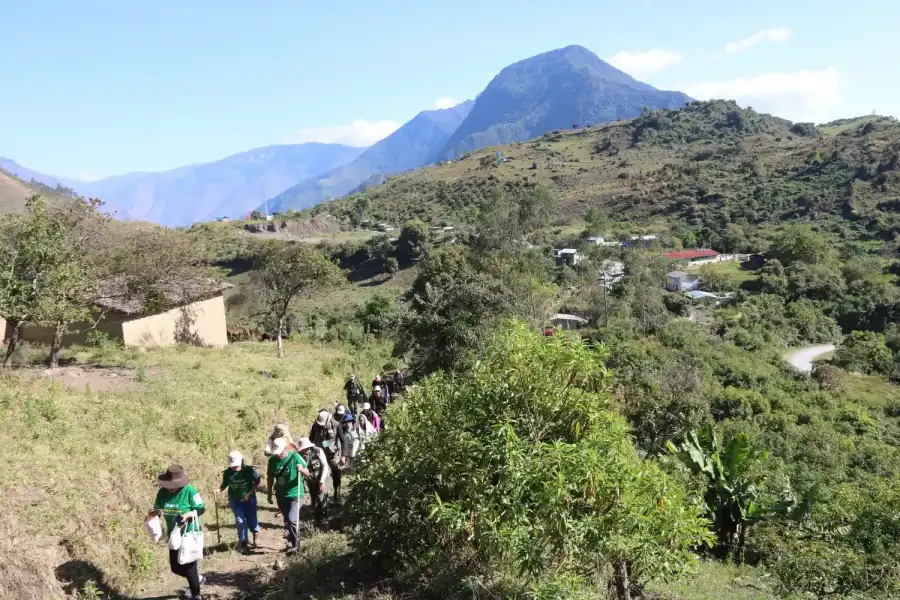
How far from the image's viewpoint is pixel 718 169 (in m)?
83.0

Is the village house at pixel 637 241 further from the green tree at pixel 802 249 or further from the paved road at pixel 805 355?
the paved road at pixel 805 355

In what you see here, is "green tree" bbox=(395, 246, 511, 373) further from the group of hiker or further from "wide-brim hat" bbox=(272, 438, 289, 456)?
"wide-brim hat" bbox=(272, 438, 289, 456)

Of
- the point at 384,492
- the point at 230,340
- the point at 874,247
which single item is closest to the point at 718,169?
the point at 874,247

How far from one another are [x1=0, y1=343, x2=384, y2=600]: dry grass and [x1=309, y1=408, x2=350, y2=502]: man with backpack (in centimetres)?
142

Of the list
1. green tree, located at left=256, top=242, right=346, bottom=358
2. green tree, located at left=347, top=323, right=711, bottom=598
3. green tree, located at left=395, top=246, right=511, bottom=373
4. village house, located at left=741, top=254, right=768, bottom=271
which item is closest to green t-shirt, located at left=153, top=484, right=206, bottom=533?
green tree, located at left=347, top=323, right=711, bottom=598

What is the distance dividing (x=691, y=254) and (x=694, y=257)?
918 mm

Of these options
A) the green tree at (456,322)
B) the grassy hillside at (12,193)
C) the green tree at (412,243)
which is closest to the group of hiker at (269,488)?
the green tree at (456,322)

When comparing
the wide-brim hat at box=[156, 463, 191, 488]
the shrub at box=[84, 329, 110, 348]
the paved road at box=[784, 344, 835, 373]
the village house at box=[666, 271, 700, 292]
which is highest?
the wide-brim hat at box=[156, 463, 191, 488]

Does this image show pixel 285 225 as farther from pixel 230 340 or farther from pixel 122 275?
pixel 122 275

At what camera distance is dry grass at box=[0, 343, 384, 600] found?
5.67 m

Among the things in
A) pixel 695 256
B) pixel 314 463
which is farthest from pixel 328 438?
pixel 695 256

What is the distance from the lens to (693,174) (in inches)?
3211

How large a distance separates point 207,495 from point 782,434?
2240cm

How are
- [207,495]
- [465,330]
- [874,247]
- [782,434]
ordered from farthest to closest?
[874,247] → [782,434] → [465,330] → [207,495]
